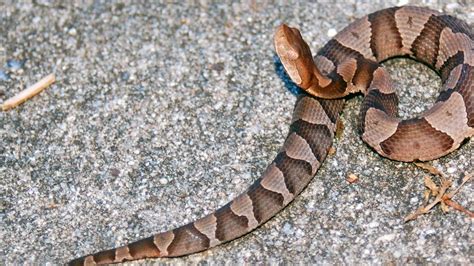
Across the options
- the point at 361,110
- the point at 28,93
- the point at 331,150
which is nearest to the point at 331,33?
the point at 361,110

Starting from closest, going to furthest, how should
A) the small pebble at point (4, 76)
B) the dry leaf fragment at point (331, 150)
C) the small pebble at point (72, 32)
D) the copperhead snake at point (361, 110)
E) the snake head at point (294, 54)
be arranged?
the copperhead snake at point (361, 110)
the snake head at point (294, 54)
the dry leaf fragment at point (331, 150)
the small pebble at point (4, 76)
the small pebble at point (72, 32)

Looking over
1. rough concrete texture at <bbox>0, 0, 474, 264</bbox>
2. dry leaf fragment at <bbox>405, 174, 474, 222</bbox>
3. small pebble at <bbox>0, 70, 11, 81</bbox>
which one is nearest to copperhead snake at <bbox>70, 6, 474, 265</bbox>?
rough concrete texture at <bbox>0, 0, 474, 264</bbox>

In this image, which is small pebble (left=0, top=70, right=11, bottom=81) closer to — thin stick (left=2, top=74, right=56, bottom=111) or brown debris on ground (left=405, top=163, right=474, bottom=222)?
thin stick (left=2, top=74, right=56, bottom=111)

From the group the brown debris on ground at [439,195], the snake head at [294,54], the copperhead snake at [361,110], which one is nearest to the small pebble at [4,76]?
the copperhead snake at [361,110]

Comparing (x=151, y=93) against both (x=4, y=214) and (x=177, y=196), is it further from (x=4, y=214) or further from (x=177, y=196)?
(x=4, y=214)

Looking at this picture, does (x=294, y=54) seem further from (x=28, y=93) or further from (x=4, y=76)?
(x=4, y=76)

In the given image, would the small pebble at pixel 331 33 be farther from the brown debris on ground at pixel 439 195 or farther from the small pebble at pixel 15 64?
the small pebble at pixel 15 64

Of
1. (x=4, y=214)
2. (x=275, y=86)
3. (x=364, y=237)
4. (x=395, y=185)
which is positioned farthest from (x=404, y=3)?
(x=4, y=214)

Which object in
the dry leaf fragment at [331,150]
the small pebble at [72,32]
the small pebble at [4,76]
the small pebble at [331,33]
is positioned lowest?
the small pebble at [4,76]
